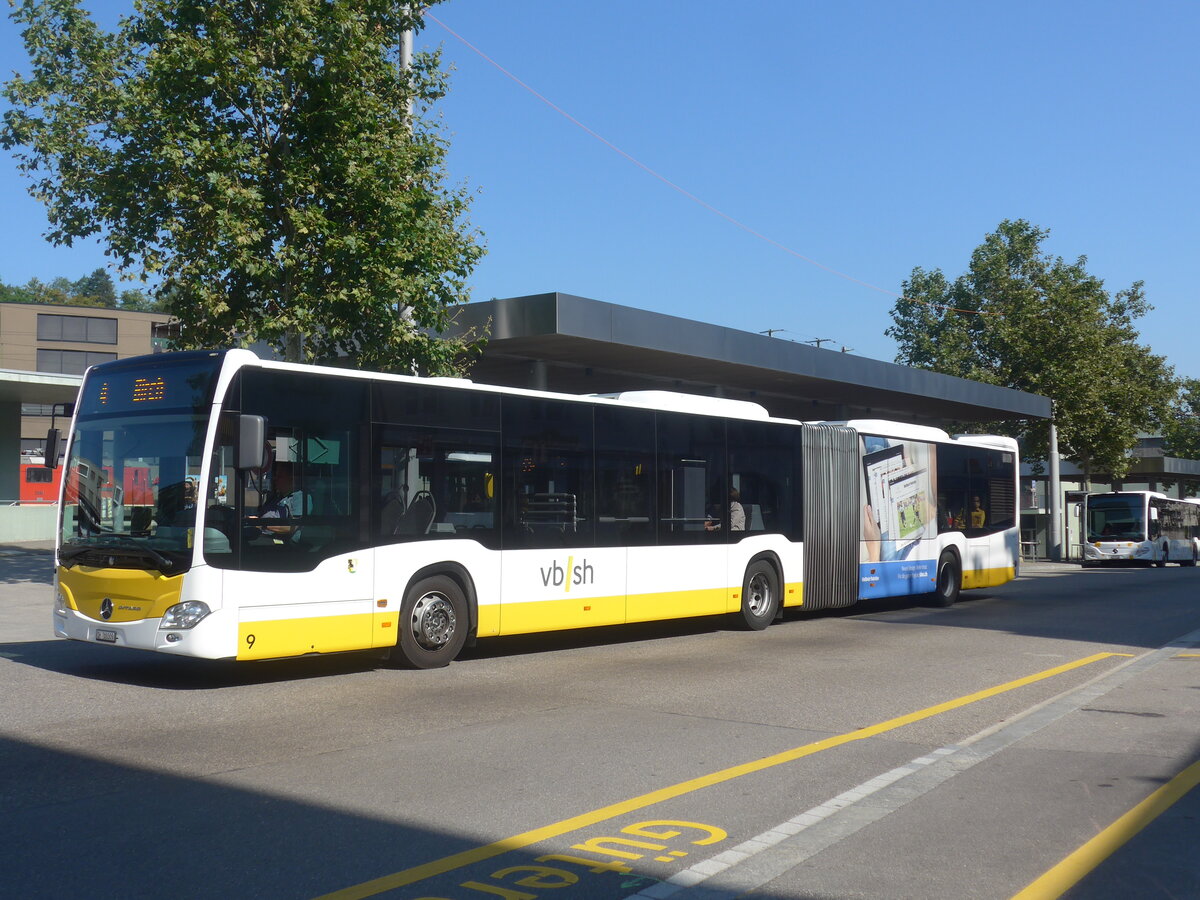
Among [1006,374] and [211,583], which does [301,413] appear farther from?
[1006,374]

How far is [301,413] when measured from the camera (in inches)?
420

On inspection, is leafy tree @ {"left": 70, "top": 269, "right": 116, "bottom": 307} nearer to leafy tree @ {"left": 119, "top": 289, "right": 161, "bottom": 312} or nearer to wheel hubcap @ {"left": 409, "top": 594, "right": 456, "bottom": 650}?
leafy tree @ {"left": 119, "top": 289, "right": 161, "bottom": 312}

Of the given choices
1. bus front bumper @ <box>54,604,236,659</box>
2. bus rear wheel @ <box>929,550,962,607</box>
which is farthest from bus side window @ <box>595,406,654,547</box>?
bus rear wheel @ <box>929,550,962,607</box>

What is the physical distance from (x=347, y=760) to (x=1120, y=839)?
14.6 feet

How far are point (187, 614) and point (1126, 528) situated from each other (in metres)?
42.3

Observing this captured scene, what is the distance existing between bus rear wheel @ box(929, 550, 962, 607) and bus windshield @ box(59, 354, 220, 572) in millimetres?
14455

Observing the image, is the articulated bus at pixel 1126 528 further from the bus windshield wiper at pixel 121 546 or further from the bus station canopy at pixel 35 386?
the bus windshield wiper at pixel 121 546

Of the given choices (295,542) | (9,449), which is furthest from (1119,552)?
(295,542)

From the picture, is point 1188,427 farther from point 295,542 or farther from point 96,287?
point 96,287

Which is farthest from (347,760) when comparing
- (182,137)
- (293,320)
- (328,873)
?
(182,137)

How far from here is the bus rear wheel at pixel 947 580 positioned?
2095 centimetres

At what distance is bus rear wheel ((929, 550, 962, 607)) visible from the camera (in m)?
21.0

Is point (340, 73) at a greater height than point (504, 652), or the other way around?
point (340, 73)

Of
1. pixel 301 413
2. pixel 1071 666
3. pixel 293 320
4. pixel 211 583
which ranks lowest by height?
pixel 1071 666
